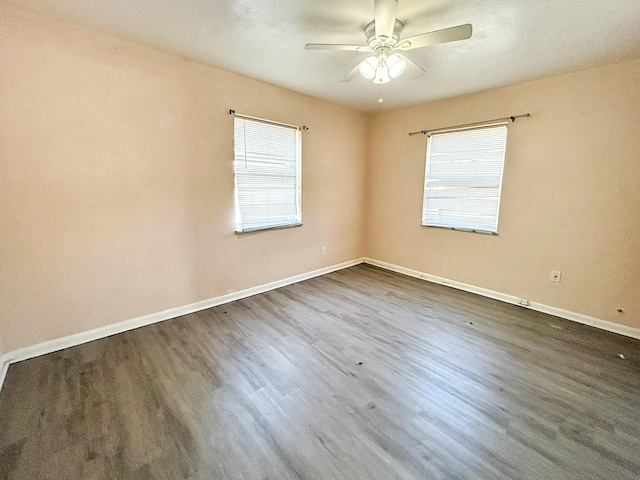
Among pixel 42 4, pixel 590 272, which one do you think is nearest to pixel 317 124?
pixel 42 4

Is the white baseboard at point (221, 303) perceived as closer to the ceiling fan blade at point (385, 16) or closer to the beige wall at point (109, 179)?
the beige wall at point (109, 179)

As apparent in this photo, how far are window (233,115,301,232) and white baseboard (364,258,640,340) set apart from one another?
1.97 meters

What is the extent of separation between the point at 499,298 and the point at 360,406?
8.29 ft

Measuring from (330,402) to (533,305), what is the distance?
8.81 ft

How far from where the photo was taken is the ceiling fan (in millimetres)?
1591

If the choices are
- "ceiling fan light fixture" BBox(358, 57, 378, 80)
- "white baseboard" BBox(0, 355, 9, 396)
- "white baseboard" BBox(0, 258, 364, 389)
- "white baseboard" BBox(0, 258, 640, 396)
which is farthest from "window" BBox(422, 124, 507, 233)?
"white baseboard" BBox(0, 355, 9, 396)

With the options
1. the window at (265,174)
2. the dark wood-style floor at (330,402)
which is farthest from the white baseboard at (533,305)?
the window at (265,174)

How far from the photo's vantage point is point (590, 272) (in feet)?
8.88

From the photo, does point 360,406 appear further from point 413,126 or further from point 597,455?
point 413,126

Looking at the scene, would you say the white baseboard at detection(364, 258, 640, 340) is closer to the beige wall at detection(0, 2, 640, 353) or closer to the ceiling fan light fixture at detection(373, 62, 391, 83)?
the beige wall at detection(0, 2, 640, 353)

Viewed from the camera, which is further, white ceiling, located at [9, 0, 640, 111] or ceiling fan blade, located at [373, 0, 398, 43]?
white ceiling, located at [9, 0, 640, 111]

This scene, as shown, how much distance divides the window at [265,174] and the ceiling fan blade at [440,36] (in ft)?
5.95

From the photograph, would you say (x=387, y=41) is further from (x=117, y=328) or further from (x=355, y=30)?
(x=117, y=328)

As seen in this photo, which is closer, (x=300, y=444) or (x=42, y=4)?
(x=300, y=444)
